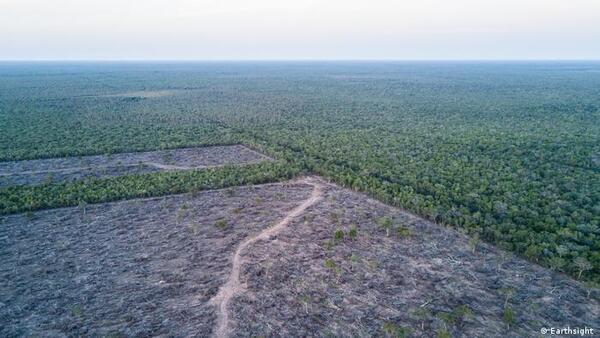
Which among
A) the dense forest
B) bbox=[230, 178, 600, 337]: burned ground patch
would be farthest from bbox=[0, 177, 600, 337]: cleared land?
the dense forest

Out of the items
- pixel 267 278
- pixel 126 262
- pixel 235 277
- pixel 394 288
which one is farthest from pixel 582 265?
pixel 126 262

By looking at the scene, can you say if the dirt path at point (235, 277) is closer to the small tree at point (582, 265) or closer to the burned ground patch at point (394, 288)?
the burned ground patch at point (394, 288)

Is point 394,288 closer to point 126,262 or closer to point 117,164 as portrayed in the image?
point 126,262

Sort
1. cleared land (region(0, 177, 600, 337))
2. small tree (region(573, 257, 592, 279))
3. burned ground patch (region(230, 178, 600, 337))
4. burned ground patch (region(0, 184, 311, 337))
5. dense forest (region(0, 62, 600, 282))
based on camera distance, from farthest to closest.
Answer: dense forest (region(0, 62, 600, 282)), small tree (region(573, 257, 592, 279)), burned ground patch (region(0, 184, 311, 337)), cleared land (region(0, 177, 600, 337)), burned ground patch (region(230, 178, 600, 337))

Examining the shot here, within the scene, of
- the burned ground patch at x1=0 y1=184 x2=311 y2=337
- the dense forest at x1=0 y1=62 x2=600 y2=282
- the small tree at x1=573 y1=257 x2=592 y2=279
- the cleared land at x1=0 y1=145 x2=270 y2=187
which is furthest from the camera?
the cleared land at x1=0 y1=145 x2=270 y2=187

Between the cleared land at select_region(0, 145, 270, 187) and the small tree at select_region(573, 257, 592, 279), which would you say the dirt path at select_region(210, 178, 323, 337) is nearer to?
the cleared land at select_region(0, 145, 270, 187)

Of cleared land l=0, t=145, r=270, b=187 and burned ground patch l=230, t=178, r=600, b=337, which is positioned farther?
cleared land l=0, t=145, r=270, b=187
